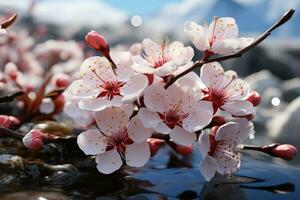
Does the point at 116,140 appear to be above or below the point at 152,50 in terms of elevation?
below

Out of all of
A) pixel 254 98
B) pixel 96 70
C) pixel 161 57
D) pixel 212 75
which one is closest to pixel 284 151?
pixel 254 98

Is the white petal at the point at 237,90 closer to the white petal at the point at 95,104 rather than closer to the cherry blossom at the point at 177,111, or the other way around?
the cherry blossom at the point at 177,111

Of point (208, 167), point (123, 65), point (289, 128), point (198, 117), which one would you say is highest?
point (123, 65)

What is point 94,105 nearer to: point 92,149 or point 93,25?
point 92,149

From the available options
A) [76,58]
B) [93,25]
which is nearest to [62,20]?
[93,25]

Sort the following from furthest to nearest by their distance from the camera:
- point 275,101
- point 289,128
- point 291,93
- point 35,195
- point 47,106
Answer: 1. point 291,93
2. point 275,101
3. point 289,128
4. point 47,106
5. point 35,195

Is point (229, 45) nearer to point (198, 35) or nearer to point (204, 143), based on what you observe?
point (198, 35)

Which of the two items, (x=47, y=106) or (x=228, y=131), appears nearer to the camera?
(x=228, y=131)
